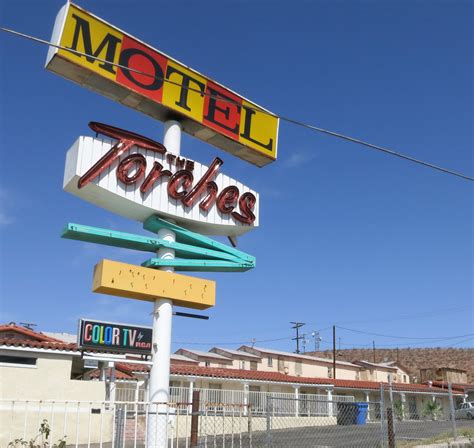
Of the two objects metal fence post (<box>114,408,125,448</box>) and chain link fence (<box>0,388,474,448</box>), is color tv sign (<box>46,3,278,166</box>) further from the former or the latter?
chain link fence (<box>0,388,474,448</box>)

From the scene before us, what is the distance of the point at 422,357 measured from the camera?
270ft

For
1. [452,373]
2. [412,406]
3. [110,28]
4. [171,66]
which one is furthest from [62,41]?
[452,373]

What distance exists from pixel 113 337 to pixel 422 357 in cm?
7553

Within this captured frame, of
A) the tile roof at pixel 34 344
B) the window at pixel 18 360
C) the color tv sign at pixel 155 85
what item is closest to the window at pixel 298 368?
the tile roof at pixel 34 344

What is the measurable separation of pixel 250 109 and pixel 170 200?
3.76m

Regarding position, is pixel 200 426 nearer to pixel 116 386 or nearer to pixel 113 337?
pixel 113 337

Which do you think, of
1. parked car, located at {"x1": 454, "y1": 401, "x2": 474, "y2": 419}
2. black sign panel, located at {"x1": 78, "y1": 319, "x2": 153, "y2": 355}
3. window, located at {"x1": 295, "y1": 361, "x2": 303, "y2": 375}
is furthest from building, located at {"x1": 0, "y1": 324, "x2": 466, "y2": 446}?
window, located at {"x1": 295, "y1": 361, "x2": 303, "y2": 375}

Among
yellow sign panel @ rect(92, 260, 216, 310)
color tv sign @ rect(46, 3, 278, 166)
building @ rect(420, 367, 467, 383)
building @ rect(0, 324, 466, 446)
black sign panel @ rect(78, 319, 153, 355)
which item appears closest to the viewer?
yellow sign panel @ rect(92, 260, 216, 310)

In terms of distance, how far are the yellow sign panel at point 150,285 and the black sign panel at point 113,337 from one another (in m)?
1.06

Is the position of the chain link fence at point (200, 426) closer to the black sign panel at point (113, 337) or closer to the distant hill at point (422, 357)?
the black sign panel at point (113, 337)

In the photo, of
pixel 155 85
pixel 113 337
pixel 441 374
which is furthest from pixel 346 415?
pixel 441 374

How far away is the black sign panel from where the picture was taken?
14266 millimetres

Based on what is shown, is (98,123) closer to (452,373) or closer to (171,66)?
(171,66)

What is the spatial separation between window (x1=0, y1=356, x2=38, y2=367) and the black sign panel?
683cm
